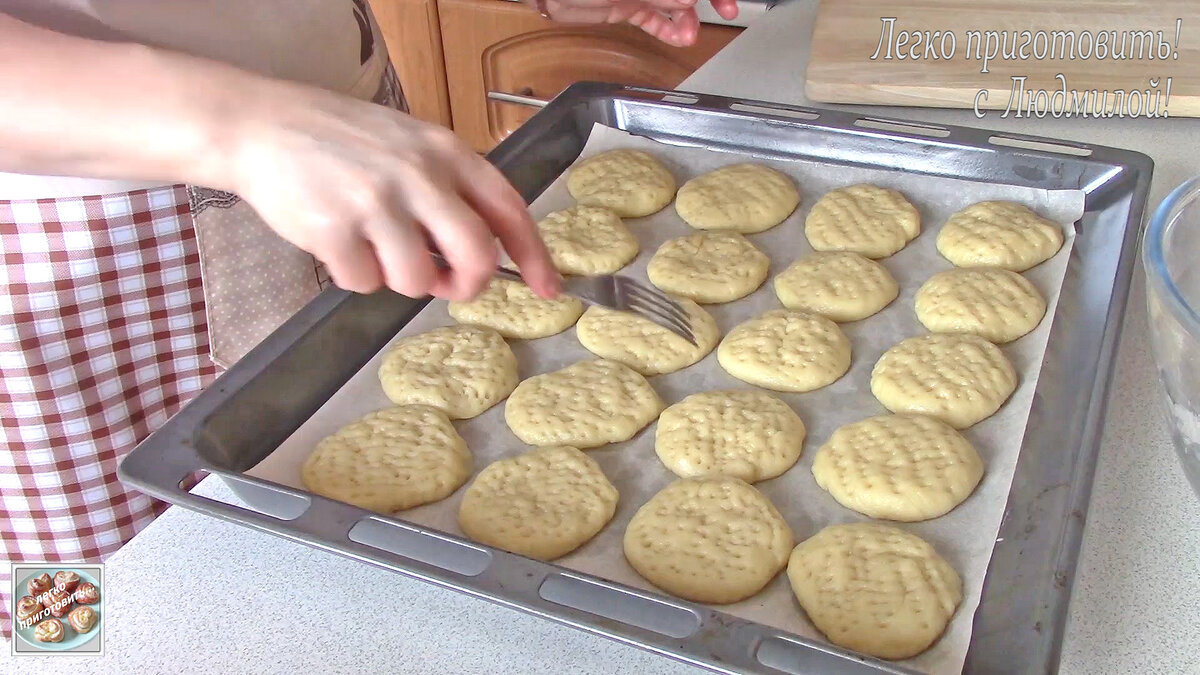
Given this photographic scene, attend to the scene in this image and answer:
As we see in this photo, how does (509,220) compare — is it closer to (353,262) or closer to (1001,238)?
(353,262)

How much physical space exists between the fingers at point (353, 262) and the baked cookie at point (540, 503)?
0.29 meters

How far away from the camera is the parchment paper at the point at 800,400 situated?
865mm

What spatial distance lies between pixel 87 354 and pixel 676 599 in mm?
746

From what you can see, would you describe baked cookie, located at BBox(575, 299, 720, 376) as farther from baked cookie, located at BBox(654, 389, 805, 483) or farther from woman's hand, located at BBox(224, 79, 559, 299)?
woman's hand, located at BBox(224, 79, 559, 299)

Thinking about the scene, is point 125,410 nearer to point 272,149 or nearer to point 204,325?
point 204,325

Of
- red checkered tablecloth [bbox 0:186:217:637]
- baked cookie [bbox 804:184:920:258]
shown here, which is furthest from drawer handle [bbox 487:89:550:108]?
red checkered tablecloth [bbox 0:186:217:637]

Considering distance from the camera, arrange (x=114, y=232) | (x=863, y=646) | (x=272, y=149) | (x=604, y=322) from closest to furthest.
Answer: (x=272, y=149) < (x=863, y=646) < (x=114, y=232) < (x=604, y=322)

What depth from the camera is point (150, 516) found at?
1233 millimetres

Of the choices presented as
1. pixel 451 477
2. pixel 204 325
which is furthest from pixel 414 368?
pixel 204 325

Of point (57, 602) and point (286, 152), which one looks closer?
point (286, 152)

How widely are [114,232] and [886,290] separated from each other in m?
0.83

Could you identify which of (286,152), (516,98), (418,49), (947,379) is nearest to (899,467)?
(947,379)

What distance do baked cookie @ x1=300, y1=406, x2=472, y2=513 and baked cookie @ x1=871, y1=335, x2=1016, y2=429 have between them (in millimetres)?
430

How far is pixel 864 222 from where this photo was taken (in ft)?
4.01
